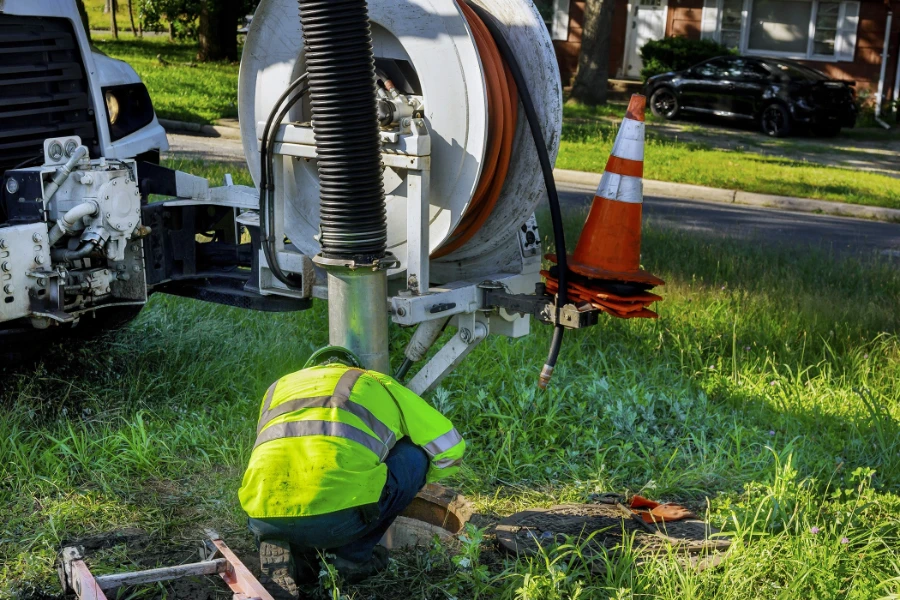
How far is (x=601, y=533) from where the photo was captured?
371cm

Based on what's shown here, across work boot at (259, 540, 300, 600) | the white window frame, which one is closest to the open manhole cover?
work boot at (259, 540, 300, 600)

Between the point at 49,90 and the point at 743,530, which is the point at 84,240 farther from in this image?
the point at 743,530

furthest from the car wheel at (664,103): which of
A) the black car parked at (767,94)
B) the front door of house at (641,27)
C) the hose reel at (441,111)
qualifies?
the hose reel at (441,111)

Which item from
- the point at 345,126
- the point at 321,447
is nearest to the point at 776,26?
the point at 345,126

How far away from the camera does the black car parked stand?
18.6 m

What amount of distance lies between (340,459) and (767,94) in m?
17.7

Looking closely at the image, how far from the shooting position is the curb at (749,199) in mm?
11531

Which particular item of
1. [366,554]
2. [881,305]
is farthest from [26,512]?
[881,305]

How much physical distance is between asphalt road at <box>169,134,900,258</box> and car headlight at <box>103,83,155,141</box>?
482cm

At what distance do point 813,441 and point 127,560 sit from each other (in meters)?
3.03

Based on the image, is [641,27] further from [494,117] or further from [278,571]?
[278,571]

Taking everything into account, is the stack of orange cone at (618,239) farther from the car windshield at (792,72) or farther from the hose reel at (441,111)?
the car windshield at (792,72)

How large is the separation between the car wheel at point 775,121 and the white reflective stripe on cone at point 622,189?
53.0ft

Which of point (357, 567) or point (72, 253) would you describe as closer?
point (357, 567)
